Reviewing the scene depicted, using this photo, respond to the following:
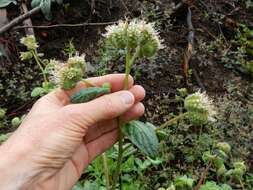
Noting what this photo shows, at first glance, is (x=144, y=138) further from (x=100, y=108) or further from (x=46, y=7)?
(x=46, y=7)

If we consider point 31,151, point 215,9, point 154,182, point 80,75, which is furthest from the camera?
point 215,9

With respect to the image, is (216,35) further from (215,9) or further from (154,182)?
(154,182)

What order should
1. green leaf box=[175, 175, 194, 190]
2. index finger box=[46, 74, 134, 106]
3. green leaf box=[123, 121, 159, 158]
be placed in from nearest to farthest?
green leaf box=[123, 121, 159, 158], index finger box=[46, 74, 134, 106], green leaf box=[175, 175, 194, 190]

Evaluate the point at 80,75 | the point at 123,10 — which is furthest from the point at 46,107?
the point at 123,10

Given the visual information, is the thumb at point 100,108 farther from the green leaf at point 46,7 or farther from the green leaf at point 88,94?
the green leaf at point 46,7

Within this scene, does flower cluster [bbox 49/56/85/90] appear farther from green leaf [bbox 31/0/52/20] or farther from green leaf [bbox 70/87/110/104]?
green leaf [bbox 31/0/52/20]

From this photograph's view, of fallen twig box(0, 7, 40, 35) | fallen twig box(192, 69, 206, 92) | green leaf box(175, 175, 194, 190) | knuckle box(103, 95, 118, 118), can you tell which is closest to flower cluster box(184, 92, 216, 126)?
knuckle box(103, 95, 118, 118)

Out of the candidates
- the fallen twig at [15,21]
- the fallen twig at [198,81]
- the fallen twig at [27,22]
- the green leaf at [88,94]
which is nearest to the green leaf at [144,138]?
the green leaf at [88,94]
